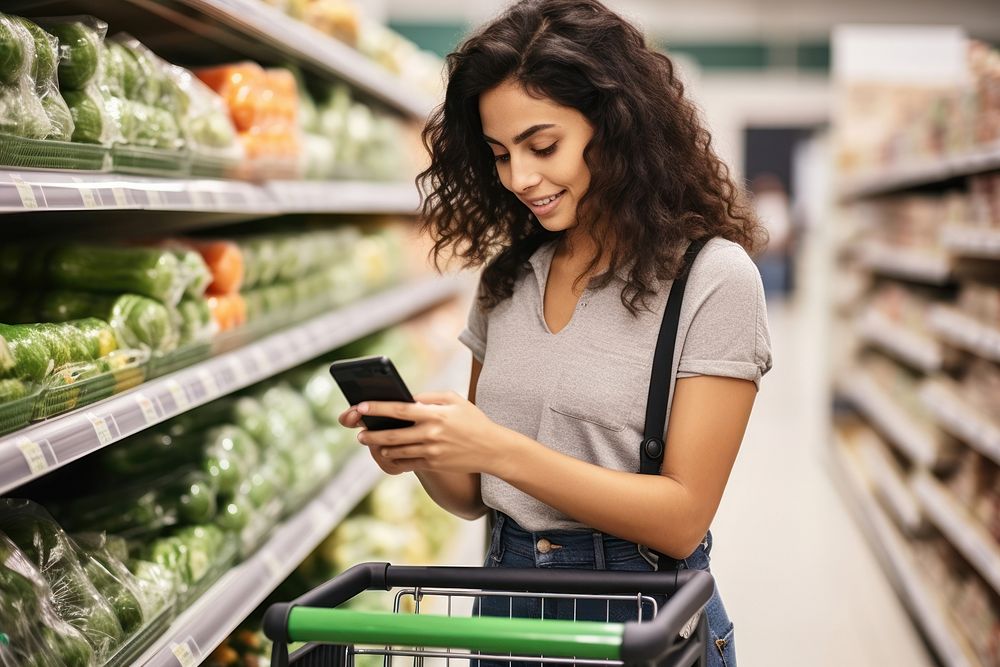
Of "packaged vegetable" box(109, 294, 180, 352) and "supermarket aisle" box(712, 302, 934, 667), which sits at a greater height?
"packaged vegetable" box(109, 294, 180, 352)

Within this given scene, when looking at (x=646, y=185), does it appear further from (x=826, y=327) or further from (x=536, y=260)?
(x=826, y=327)

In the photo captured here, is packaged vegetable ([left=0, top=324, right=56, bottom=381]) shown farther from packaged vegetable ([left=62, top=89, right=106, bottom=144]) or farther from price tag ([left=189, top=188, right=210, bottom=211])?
price tag ([left=189, top=188, right=210, bottom=211])

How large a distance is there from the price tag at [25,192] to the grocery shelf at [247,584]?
2.52 feet

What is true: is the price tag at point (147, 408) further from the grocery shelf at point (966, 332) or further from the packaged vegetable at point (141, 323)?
the grocery shelf at point (966, 332)

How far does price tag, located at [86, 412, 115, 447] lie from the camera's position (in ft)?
5.11

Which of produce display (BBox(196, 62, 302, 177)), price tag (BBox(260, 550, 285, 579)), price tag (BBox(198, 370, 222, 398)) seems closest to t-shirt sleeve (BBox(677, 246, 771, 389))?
price tag (BBox(198, 370, 222, 398))

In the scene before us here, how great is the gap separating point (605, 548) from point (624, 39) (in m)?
0.76

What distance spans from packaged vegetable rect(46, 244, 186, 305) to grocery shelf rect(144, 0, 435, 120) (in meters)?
0.50

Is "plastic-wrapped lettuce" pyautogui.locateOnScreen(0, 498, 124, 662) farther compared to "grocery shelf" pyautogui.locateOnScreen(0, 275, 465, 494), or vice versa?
"plastic-wrapped lettuce" pyautogui.locateOnScreen(0, 498, 124, 662)

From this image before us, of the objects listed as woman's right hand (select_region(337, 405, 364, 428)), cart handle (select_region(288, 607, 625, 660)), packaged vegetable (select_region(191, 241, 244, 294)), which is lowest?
cart handle (select_region(288, 607, 625, 660))

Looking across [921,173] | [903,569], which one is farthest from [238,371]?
[921,173]

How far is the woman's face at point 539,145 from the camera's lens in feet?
5.02

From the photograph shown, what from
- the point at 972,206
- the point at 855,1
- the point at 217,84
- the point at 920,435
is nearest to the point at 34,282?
the point at 217,84

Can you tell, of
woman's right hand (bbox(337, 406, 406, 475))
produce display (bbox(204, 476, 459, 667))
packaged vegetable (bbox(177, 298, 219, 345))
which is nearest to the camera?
woman's right hand (bbox(337, 406, 406, 475))
